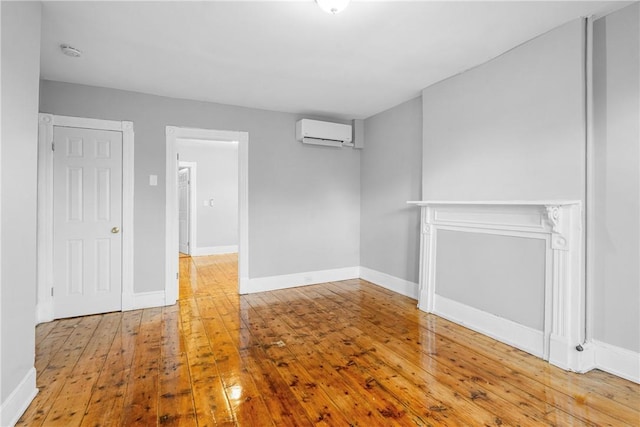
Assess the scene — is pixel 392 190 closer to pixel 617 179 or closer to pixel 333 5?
pixel 617 179

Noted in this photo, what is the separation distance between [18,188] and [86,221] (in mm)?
1948

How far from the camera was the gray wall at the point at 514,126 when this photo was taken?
2434mm

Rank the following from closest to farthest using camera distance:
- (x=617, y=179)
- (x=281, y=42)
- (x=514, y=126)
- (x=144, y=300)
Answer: (x=617, y=179)
(x=281, y=42)
(x=514, y=126)
(x=144, y=300)

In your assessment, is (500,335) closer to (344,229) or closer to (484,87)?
(484,87)

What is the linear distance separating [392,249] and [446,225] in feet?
3.92

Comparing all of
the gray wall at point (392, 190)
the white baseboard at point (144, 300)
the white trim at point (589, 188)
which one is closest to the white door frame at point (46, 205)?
the white baseboard at point (144, 300)

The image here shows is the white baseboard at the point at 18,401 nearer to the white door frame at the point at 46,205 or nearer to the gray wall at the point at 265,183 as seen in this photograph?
the white door frame at the point at 46,205

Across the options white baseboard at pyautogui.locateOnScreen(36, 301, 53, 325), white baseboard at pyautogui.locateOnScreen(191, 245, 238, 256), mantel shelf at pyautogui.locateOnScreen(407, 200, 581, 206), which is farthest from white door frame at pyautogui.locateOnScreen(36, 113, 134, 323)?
white baseboard at pyautogui.locateOnScreen(191, 245, 238, 256)

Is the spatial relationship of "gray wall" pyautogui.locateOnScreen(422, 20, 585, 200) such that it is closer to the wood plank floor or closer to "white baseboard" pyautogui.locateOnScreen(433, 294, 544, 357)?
A: "white baseboard" pyautogui.locateOnScreen(433, 294, 544, 357)

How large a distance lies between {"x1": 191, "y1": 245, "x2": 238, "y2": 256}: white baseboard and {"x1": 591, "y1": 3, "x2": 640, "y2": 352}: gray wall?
23.6 ft

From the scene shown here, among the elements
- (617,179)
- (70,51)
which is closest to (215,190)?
(70,51)

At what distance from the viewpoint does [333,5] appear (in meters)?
2.07

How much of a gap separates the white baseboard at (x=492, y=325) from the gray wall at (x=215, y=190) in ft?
19.3

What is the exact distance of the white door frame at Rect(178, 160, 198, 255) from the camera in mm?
7711
